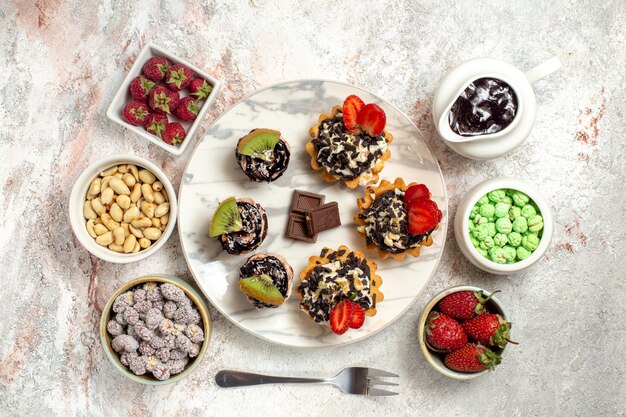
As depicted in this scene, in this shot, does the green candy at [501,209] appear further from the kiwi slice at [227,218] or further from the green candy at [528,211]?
the kiwi slice at [227,218]

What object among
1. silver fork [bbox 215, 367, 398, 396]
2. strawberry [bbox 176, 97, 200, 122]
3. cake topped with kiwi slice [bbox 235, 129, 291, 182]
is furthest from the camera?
silver fork [bbox 215, 367, 398, 396]

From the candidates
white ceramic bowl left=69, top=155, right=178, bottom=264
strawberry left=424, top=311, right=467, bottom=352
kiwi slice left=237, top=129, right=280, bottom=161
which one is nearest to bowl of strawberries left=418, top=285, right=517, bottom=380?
strawberry left=424, top=311, right=467, bottom=352

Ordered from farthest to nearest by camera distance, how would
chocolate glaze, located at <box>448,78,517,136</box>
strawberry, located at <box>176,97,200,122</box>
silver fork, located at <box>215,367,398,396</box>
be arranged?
silver fork, located at <box>215,367,398,396</box>, strawberry, located at <box>176,97,200,122</box>, chocolate glaze, located at <box>448,78,517,136</box>

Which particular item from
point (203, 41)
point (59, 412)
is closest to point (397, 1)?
point (203, 41)

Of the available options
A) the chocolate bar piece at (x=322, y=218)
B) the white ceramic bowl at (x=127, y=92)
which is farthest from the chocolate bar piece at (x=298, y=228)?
the white ceramic bowl at (x=127, y=92)

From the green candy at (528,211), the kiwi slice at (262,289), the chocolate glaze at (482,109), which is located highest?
the chocolate glaze at (482,109)

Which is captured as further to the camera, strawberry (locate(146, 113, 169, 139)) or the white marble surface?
the white marble surface

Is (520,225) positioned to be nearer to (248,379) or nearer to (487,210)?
(487,210)

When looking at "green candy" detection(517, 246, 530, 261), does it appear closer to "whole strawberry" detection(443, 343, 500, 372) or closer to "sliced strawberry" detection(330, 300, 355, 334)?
"whole strawberry" detection(443, 343, 500, 372)
